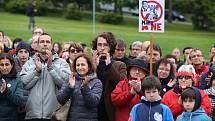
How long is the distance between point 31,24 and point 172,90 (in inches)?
1146

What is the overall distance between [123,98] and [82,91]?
713 millimetres

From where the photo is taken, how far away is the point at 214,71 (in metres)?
8.41

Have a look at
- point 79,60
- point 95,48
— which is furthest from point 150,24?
point 79,60

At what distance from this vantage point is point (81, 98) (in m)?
7.32

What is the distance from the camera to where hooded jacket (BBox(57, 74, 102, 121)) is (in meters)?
7.22

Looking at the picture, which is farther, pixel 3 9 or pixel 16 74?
pixel 3 9

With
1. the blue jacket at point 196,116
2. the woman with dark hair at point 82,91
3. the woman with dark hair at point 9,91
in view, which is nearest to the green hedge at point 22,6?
the woman with dark hair at point 9,91

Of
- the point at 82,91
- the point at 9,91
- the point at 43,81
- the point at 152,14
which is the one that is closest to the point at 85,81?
the point at 82,91

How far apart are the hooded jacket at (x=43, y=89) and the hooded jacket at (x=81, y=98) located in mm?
496

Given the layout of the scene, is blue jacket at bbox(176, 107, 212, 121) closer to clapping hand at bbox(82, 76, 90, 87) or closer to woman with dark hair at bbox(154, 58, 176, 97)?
woman with dark hair at bbox(154, 58, 176, 97)

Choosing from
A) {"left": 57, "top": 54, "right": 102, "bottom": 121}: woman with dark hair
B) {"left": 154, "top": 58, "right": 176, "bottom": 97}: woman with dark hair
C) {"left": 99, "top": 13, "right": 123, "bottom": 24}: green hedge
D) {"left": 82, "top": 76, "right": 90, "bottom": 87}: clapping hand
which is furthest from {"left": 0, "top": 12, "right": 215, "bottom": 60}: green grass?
{"left": 82, "top": 76, "right": 90, "bottom": 87}: clapping hand

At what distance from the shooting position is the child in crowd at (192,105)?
6980mm

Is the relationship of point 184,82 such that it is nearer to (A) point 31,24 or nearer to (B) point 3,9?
(A) point 31,24

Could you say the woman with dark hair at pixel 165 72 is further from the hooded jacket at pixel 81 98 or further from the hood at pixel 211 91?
the hooded jacket at pixel 81 98
